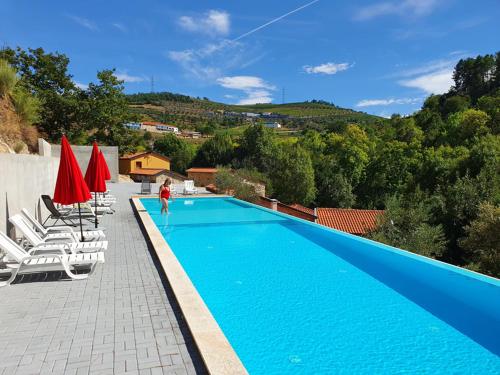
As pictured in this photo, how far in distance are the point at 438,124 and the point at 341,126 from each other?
66.2ft

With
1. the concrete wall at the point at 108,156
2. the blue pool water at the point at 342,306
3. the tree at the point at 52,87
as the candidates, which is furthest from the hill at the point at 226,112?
the blue pool water at the point at 342,306

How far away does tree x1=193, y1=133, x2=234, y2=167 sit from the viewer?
56.6 meters

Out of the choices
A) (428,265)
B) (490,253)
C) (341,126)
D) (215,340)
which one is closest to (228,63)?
(490,253)

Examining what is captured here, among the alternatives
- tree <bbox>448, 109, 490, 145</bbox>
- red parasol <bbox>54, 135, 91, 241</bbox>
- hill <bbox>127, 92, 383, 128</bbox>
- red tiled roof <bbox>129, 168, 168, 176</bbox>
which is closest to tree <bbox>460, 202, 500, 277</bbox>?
red parasol <bbox>54, 135, 91, 241</bbox>

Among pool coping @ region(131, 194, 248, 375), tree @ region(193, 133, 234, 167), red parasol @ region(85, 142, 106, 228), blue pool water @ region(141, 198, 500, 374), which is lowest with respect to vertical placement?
blue pool water @ region(141, 198, 500, 374)

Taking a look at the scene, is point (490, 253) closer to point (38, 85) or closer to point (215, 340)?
point (215, 340)

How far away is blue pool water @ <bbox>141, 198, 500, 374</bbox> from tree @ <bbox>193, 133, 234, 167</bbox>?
4716 centimetres

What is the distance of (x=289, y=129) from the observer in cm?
9919

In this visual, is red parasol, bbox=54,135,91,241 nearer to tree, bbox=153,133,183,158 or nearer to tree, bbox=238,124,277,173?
tree, bbox=238,124,277,173

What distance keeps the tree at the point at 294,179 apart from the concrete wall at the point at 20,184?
80.0 feet

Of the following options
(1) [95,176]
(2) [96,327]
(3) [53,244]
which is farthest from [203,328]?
(1) [95,176]

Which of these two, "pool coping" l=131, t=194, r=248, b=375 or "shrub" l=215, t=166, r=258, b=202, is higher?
"shrub" l=215, t=166, r=258, b=202

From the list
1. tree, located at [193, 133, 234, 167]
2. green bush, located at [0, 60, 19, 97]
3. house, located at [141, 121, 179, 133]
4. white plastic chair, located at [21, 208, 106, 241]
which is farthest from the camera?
house, located at [141, 121, 179, 133]

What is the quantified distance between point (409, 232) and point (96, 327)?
17806 millimetres
